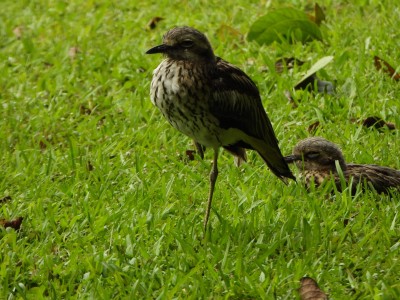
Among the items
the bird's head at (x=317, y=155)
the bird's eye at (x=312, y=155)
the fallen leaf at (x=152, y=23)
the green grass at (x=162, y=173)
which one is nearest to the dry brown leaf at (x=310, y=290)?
the green grass at (x=162, y=173)

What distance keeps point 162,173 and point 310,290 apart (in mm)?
2235

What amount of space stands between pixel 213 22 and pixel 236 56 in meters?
1.03

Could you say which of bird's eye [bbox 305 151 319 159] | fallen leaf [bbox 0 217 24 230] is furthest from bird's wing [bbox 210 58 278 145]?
fallen leaf [bbox 0 217 24 230]

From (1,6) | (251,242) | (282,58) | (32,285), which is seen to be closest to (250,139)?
(251,242)

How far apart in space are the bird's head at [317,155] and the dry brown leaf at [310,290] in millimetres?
1692

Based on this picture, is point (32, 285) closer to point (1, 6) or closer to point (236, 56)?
point (236, 56)

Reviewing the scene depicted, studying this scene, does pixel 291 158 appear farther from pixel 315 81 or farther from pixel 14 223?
pixel 14 223

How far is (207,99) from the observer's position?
6094mm

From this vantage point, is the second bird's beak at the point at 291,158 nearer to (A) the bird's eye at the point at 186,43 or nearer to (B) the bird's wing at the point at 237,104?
(B) the bird's wing at the point at 237,104

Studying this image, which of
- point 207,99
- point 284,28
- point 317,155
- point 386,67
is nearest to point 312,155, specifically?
point 317,155

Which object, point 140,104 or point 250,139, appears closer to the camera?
point 250,139

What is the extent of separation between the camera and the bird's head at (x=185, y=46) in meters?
6.25

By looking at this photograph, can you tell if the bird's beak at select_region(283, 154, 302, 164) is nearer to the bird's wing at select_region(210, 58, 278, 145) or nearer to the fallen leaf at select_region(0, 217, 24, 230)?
the bird's wing at select_region(210, 58, 278, 145)

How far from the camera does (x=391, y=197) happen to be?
6.58 metres
